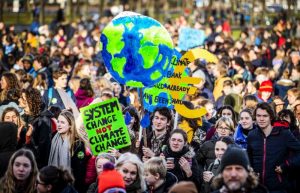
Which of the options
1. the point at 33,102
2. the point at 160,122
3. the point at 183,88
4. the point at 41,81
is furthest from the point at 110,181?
the point at 41,81

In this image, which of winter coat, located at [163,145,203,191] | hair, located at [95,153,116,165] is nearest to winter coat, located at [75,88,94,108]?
winter coat, located at [163,145,203,191]

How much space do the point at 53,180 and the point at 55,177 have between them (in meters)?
0.03

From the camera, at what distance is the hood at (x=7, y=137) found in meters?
9.41

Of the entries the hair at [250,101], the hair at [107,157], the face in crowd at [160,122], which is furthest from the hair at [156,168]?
the hair at [250,101]

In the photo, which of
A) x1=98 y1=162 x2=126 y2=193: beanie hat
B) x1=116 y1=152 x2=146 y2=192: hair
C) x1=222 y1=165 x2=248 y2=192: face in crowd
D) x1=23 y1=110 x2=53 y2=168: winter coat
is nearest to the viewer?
x1=222 y1=165 x2=248 y2=192: face in crowd

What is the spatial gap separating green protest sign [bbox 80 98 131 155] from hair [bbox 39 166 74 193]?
2133mm

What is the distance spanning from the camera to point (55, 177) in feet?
27.4

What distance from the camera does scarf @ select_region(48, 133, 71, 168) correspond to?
1078 cm

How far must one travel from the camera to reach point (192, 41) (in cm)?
2258

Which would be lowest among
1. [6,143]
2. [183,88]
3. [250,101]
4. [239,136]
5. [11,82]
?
[239,136]

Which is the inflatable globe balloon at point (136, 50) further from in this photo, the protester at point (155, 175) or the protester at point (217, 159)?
the protester at point (155, 175)

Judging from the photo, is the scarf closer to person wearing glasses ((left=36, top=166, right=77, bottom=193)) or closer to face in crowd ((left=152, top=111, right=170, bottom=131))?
face in crowd ((left=152, top=111, right=170, bottom=131))

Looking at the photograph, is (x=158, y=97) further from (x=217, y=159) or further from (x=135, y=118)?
(x=217, y=159)

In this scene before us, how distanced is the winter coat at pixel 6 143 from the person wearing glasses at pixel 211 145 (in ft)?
8.31
